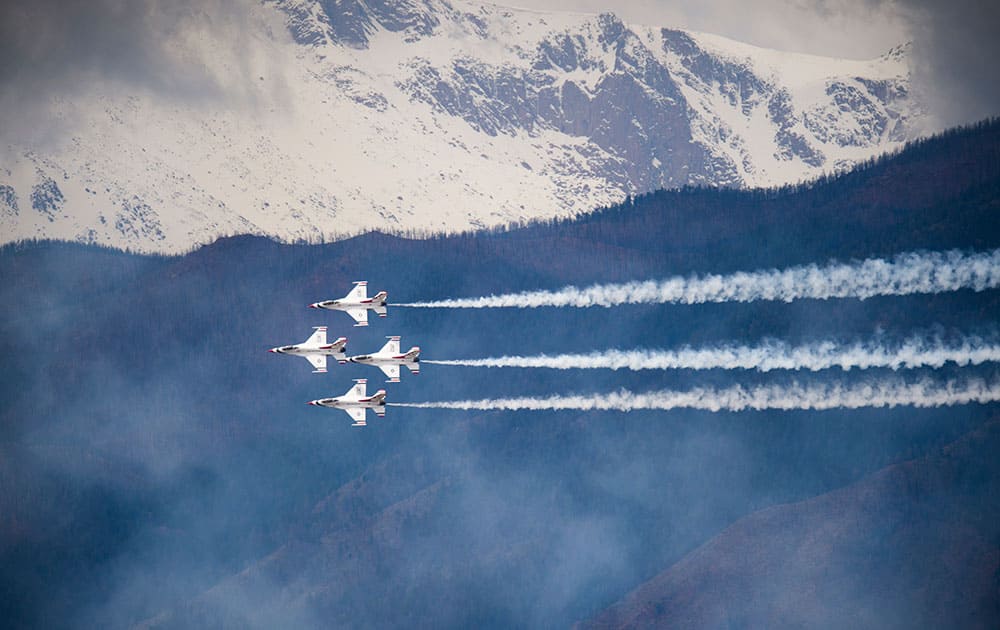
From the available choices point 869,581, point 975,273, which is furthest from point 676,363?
point 869,581

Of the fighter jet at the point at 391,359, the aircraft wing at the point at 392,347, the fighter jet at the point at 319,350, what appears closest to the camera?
the fighter jet at the point at 391,359

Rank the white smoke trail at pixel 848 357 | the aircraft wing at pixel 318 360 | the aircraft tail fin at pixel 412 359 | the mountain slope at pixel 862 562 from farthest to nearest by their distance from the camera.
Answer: the mountain slope at pixel 862 562
the aircraft wing at pixel 318 360
the aircraft tail fin at pixel 412 359
the white smoke trail at pixel 848 357

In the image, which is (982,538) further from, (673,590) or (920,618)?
(673,590)

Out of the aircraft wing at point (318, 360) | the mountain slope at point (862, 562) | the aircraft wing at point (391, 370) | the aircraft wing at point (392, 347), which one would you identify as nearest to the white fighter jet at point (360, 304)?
the aircraft wing at point (392, 347)

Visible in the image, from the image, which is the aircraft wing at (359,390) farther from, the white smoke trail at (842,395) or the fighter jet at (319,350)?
the fighter jet at (319,350)

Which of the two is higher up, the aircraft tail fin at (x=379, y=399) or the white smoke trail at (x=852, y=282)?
the white smoke trail at (x=852, y=282)

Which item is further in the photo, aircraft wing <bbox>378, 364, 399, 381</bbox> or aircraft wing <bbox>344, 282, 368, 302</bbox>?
aircraft wing <bbox>378, 364, 399, 381</bbox>

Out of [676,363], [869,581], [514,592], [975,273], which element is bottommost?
[514,592]

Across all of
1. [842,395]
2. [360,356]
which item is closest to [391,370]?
[360,356]

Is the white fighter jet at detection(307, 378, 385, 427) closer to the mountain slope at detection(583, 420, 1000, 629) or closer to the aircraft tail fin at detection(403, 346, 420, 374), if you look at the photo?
the aircraft tail fin at detection(403, 346, 420, 374)

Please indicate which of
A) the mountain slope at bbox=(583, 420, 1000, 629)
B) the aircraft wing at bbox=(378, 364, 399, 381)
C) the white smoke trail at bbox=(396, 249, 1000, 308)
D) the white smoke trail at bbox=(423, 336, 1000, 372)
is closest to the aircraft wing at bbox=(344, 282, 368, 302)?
the aircraft wing at bbox=(378, 364, 399, 381)

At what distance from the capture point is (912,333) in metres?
191

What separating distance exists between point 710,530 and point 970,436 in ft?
88.1

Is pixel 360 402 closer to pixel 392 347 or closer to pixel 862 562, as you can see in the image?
pixel 392 347
